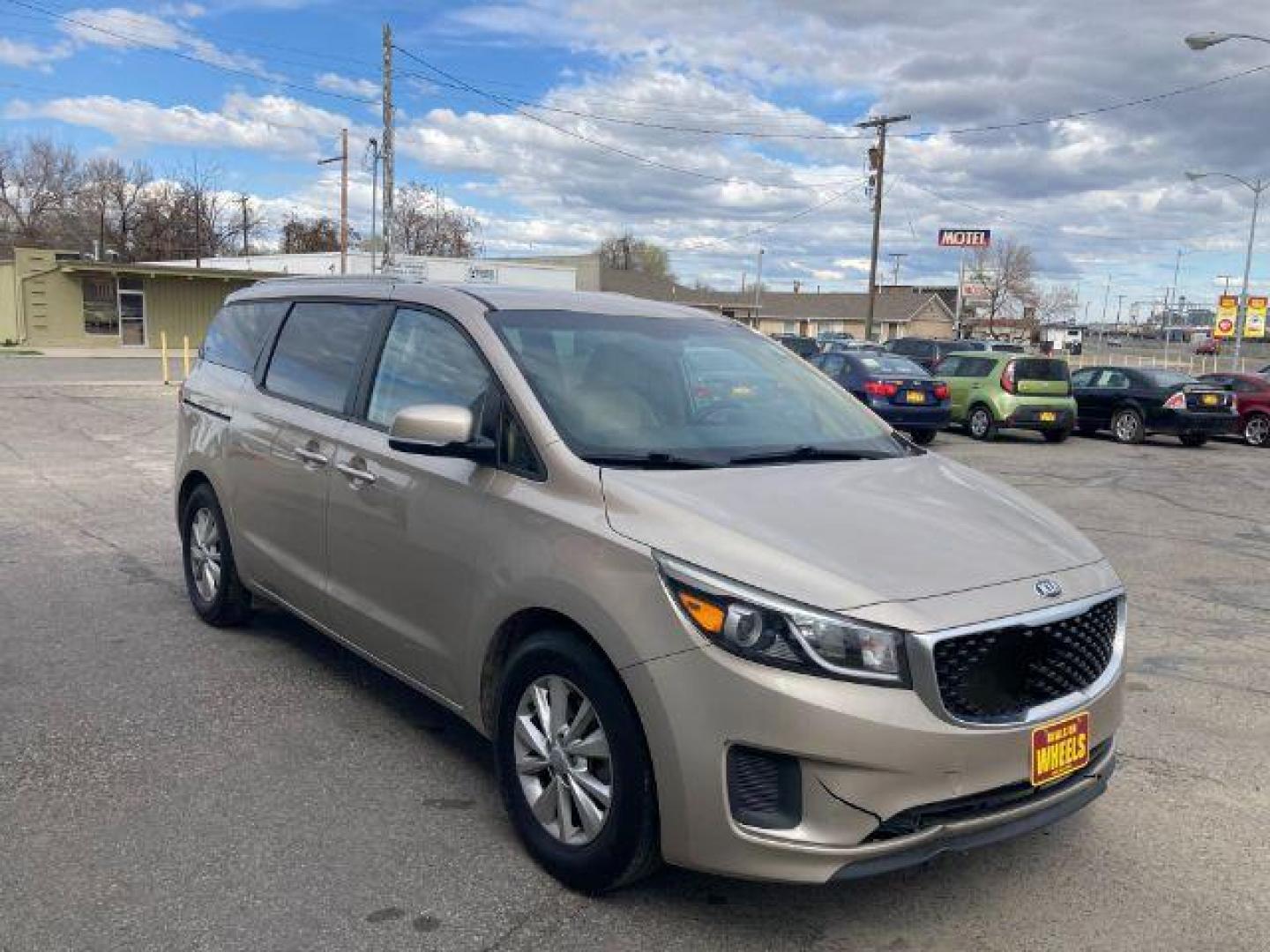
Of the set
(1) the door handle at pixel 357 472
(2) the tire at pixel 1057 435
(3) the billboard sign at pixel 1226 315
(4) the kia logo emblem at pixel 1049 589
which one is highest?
(3) the billboard sign at pixel 1226 315

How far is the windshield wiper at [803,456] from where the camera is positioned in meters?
3.54

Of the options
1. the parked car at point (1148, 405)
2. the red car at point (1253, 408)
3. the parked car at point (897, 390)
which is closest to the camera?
the parked car at point (897, 390)

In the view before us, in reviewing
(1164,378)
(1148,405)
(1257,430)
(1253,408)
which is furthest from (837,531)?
(1257,430)

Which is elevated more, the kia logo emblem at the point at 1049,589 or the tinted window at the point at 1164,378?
the kia logo emblem at the point at 1049,589

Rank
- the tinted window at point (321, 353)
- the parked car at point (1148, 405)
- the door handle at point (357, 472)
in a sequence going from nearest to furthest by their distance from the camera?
the door handle at point (357, 472)
the tinted window at point (321, 353)
the parked car at point (1148, 405)

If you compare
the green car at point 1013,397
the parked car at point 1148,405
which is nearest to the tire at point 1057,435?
the green car at point 1013,397

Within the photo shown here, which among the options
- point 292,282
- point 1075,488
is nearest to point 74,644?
point 292,282

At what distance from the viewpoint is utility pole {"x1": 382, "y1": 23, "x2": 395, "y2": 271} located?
29.1 metres

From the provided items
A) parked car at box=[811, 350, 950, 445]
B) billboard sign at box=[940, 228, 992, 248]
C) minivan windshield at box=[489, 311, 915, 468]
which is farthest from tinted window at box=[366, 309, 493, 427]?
billboard sign at box=[940, 228, 992, 248]

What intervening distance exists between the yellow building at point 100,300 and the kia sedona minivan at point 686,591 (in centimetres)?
3942

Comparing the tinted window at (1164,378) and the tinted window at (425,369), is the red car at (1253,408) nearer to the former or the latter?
the tinted window at (1164,378)

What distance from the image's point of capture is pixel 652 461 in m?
3.37

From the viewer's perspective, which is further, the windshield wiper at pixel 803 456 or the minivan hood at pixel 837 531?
the windshield wiper at pixel 803 456

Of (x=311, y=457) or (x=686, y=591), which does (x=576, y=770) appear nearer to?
(x=686, y=591)
